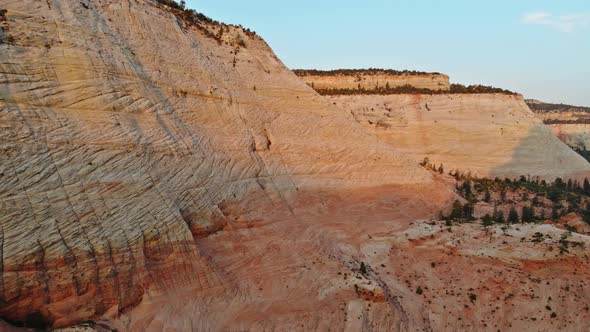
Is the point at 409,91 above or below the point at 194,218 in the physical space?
above

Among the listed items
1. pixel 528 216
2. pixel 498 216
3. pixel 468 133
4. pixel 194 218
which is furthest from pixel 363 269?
pixel 468 133

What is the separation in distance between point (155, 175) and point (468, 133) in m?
28.1

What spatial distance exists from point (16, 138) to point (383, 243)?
1293 centimetres

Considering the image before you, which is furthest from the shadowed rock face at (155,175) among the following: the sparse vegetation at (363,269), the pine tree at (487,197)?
the pine tree at (487,197)

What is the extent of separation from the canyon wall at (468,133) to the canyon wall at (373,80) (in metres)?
3.64

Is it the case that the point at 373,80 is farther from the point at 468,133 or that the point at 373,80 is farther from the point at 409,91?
the point at 468,133

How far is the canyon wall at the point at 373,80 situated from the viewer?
133 feet

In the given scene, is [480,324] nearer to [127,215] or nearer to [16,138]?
[127,215]

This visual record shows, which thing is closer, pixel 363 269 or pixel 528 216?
pixel 363 269

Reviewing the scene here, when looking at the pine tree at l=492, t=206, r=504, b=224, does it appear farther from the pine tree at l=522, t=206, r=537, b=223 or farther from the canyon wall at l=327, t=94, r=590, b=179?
the canyon wall at l=327, t=94, r=590, b=179

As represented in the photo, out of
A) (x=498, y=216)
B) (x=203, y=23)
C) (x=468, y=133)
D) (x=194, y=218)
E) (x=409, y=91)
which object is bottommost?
(x=498, y=216)

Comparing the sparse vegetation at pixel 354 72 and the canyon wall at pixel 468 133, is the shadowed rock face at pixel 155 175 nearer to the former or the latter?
the canyon wall at pixel 468 133

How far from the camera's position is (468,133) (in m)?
35.8

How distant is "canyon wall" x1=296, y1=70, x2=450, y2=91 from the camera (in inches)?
1601
